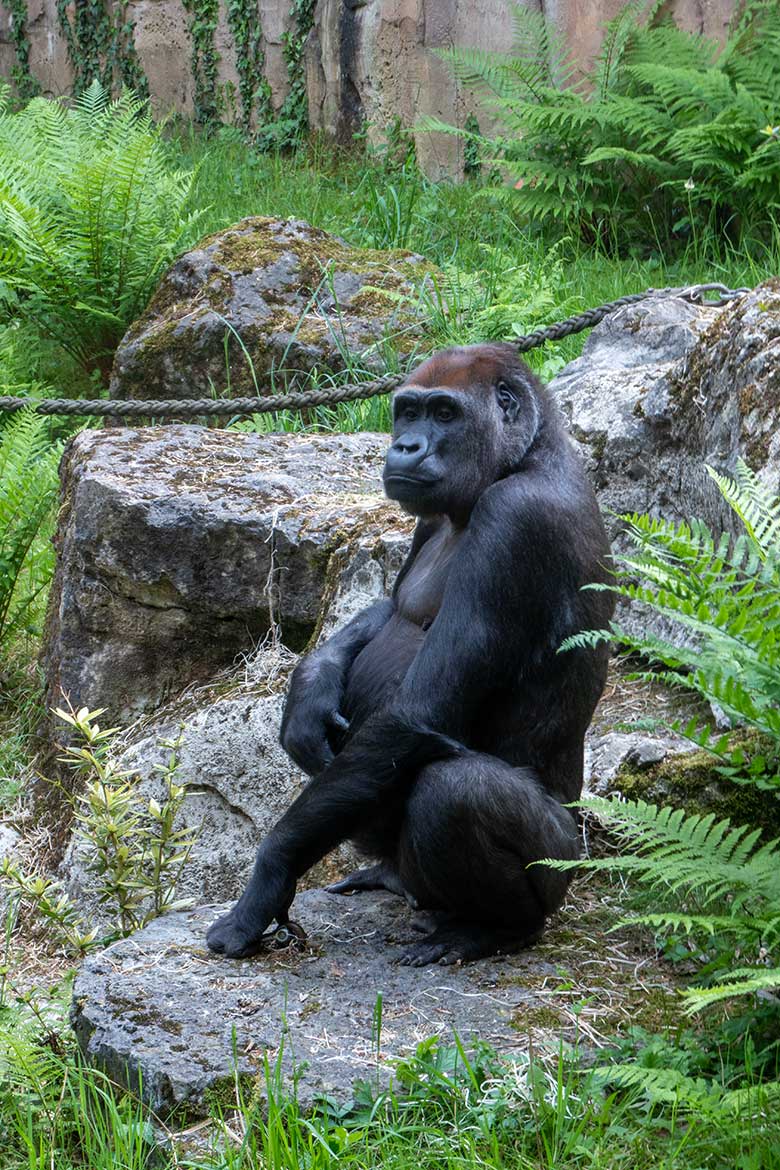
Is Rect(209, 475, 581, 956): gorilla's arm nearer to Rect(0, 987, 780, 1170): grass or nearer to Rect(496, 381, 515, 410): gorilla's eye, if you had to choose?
Rect(496, 381, 515, 410): gorilla's eye

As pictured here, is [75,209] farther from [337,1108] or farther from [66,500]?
[337,1108]

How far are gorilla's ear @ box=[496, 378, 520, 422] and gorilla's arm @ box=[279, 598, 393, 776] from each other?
0.72 meters

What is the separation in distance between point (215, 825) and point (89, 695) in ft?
2.62

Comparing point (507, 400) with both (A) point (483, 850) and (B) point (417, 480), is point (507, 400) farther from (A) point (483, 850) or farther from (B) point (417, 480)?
(A) point (483, 850)

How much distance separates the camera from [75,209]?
771 centimetres

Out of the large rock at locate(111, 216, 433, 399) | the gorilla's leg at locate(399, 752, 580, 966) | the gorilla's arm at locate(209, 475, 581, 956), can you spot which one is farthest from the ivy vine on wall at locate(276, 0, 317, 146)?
the gorilla's leg at locate(399, 752, 580, 966)

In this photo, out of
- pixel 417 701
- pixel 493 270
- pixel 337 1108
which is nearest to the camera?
pixel 337 1108

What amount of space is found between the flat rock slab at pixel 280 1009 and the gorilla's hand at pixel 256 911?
0.04 m

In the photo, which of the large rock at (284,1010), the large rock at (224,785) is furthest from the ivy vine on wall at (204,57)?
the large rock at (284,1010)

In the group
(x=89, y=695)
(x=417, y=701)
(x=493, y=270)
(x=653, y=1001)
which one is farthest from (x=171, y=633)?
(x=493, y=270)

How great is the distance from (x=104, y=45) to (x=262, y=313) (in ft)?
27.2

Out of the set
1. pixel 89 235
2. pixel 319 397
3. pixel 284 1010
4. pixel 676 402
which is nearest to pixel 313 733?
pixel 284 1010

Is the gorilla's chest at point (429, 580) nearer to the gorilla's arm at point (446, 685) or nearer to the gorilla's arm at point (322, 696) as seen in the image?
the gorilla's arm at point (322, 696)

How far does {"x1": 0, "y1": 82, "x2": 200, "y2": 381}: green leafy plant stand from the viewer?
767 cm
